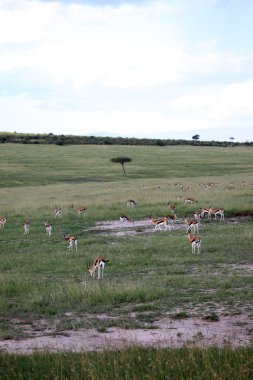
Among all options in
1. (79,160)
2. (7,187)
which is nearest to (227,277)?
(7,187)

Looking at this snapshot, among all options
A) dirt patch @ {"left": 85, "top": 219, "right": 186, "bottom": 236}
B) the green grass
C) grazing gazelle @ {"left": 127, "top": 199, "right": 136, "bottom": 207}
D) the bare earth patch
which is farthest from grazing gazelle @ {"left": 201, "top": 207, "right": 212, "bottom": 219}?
the green grass

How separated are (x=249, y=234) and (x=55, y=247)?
813 cm

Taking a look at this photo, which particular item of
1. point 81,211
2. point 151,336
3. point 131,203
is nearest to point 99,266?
point 151,336

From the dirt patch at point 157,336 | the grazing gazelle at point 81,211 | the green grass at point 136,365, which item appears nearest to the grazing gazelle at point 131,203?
the grazing gazelle at point 81,211

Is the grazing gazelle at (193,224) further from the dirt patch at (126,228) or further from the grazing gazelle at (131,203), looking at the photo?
the grazing gazelle at (131,203)

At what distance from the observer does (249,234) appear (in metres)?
21.7

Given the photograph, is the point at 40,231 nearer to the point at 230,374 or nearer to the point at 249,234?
the point at 249,234

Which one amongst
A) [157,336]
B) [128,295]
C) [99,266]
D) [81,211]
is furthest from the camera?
[81,211]

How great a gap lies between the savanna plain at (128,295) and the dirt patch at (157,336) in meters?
0.02

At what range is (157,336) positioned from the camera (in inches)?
388

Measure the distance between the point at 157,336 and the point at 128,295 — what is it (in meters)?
3.09

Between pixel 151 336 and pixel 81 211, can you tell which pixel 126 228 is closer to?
pixel 81 211

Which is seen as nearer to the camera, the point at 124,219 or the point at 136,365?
the point at 136,365

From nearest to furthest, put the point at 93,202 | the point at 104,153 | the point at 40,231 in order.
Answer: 1. the point at 40,231
2. the point at 93,202
3. the point at 104,153
